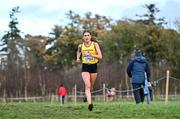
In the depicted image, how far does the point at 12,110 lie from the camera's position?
517 inches

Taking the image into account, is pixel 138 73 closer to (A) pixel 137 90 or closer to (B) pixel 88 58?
(A) pixel 137 90

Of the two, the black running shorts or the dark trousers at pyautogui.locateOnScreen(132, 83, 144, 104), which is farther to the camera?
the dark trousers at pyautogui.locateOnScreen(132, 83, 144, 104)

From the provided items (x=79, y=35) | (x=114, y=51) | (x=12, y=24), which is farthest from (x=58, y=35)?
(x=114, y=51)

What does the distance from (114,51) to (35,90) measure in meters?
10.2

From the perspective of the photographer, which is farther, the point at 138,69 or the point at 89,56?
the point at 138,69

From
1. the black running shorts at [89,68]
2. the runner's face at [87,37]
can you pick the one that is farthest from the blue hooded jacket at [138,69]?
the runner's face at [87,37]

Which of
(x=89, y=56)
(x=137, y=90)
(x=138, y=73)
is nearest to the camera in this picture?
(x=89, y=56)

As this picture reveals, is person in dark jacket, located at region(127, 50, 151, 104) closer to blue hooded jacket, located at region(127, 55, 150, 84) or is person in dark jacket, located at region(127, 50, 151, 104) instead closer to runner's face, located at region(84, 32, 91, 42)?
blue hooded jacket, located at region(127, 55, 150, 84)

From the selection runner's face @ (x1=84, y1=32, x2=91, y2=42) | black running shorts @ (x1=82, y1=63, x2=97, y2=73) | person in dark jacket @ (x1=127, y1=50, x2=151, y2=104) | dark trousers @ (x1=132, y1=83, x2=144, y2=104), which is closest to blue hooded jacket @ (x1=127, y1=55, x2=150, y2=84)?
person in dark jacket @ (x1=127, y1=50, x2=151, y2=104)

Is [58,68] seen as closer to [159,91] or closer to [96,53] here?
[159,91]

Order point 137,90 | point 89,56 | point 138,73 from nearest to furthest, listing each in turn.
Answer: point 89,56 < point 137,90 < point 138,73

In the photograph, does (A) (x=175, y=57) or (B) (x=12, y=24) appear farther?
(B) (x=12, y=24)

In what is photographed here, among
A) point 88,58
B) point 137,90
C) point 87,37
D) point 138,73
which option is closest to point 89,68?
point 88,58

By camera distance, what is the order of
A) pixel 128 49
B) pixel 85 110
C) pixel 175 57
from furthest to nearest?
pixel 128 49 → pixel 175 57 → pixel 85 110
